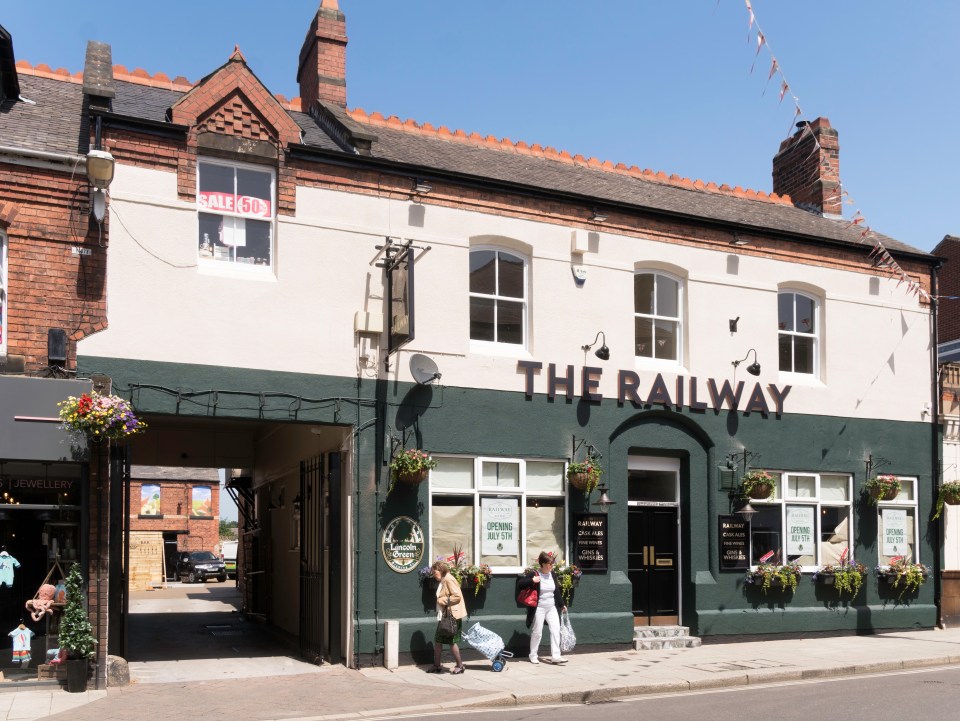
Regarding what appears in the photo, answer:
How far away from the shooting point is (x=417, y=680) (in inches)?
529

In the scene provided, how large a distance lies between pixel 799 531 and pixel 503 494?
Result: 582cm

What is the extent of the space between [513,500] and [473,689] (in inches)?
139

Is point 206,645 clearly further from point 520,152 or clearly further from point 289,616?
point 520,152

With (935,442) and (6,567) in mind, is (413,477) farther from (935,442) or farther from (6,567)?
(935,442)

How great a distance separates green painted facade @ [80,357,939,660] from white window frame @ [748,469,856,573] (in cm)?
14

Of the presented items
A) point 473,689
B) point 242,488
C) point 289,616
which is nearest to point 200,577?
point 242,488

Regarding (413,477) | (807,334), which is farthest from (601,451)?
(807,334)

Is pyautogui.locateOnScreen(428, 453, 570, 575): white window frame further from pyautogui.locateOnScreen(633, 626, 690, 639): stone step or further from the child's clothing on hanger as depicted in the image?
the child's clothing on hanger

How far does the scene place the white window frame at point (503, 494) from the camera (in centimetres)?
1525

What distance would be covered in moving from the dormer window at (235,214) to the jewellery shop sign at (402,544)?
407 cm

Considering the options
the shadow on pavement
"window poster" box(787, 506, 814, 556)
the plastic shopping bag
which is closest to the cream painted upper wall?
"window poster" box(787, 506, 814, 556)

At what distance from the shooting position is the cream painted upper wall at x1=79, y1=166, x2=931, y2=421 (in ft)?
44.7

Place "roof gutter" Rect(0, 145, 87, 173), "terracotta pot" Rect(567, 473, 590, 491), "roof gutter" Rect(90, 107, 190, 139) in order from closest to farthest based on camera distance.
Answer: "roof gutter" Rect(0, 145, 87, 173), "roof gutter" Rect(90, 107, 190, 139), "terracotta pot" Rect(567, 473, 590, 491)

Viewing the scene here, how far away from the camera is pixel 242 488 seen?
78.7 ft
